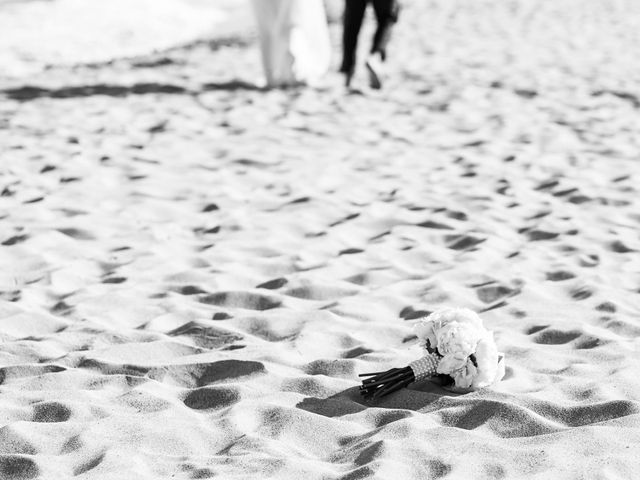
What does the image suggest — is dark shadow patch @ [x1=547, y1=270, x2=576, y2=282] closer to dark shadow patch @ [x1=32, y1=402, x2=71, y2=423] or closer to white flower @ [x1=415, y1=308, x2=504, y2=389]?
white flower @ [x1=415, y1=308, x2=504, y2=389]

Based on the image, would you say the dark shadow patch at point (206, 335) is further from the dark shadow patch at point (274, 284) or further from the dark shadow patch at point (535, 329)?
the dark shadow patch at point (535, 329)

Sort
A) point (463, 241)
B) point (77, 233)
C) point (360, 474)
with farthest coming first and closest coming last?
point (77, 233), point (463, 241), point (360, 474)

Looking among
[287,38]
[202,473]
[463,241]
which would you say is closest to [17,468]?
[202,473]

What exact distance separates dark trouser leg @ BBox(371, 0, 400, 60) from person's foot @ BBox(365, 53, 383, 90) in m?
0.09

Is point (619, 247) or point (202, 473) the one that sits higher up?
point (202, 473)

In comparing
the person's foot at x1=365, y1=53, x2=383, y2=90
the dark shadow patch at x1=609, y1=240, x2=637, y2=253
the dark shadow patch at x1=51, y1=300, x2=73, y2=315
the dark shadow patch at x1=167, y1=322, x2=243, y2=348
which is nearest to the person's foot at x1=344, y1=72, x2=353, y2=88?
the person's foot at x1=365, y1=53, x2=383, y2=90

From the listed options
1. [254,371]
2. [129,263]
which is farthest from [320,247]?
[254,371]

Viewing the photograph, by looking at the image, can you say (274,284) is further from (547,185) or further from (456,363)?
(547,185)

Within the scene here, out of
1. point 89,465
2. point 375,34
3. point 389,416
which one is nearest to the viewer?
point 89,465

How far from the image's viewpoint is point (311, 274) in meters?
4.18

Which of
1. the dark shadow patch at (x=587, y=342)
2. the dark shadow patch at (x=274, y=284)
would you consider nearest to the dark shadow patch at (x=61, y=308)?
the dark shadow patch at (x=274, y=284)

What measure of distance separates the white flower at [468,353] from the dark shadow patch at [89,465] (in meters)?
1.03

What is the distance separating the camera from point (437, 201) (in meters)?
5.22

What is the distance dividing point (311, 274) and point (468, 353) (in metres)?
1.33
